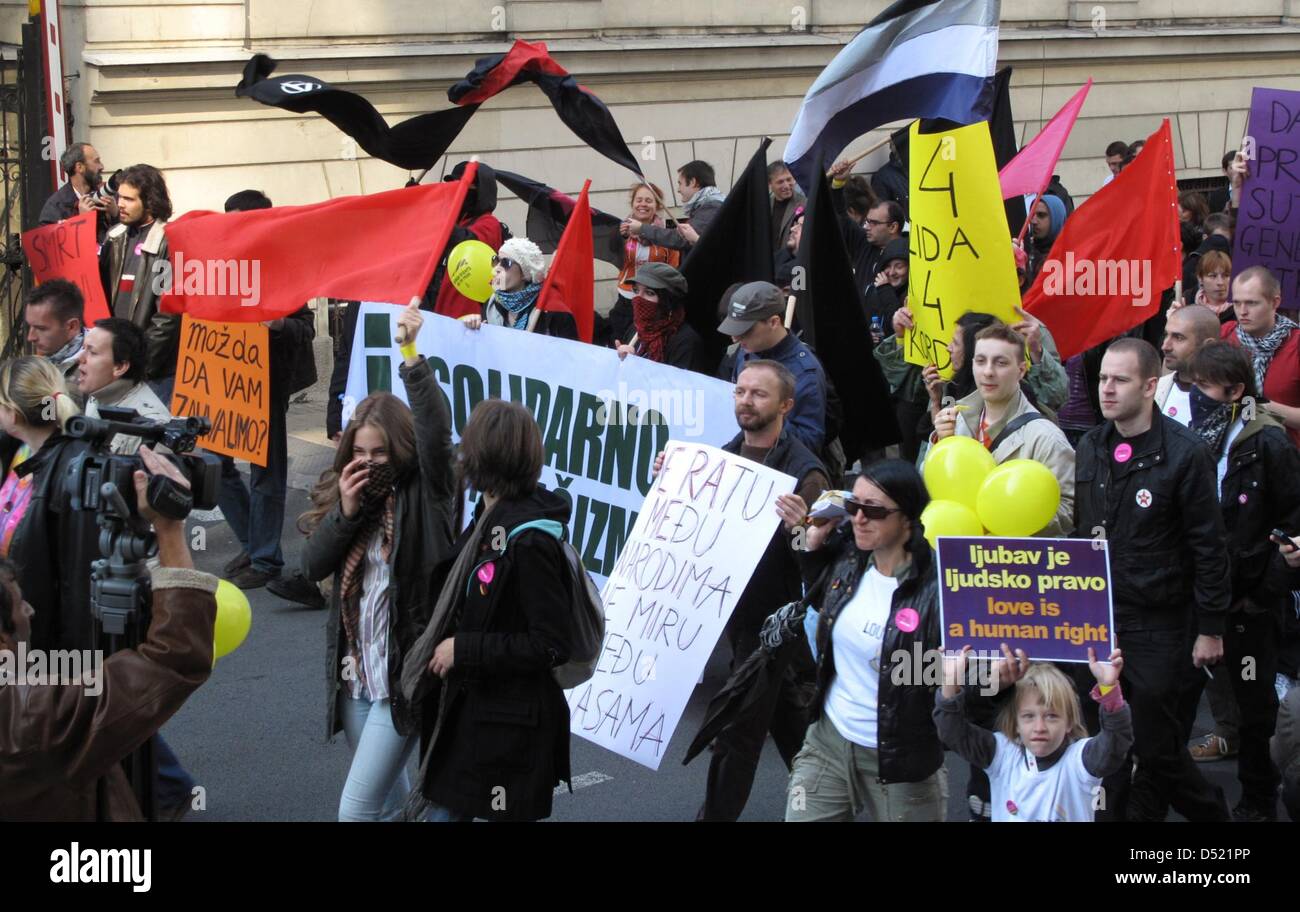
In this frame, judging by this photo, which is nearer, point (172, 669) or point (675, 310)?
point (172, 669)

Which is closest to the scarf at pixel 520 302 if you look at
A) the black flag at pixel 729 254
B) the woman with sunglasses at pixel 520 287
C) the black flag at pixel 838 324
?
the woman with sunglasses at pixel 520 287

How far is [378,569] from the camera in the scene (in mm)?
4922

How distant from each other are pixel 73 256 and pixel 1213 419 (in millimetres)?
6120

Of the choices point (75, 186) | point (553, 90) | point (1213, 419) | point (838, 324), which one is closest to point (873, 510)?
point (1213, 419)

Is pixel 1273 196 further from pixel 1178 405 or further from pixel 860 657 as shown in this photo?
pixel 860 657

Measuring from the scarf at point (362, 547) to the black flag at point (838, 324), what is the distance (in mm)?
2976

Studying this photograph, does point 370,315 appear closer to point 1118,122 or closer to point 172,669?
point 172,669

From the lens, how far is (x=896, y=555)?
15.3 ft

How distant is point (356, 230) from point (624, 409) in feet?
5.00

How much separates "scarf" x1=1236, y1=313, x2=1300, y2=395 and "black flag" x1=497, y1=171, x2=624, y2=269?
456 cm

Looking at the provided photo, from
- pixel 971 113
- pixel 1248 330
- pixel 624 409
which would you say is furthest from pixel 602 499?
pixel 1248 330

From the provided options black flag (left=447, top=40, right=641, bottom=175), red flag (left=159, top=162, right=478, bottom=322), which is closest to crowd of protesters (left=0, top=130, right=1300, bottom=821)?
red flag (left=159, top=162, right=478, bottom=322)
